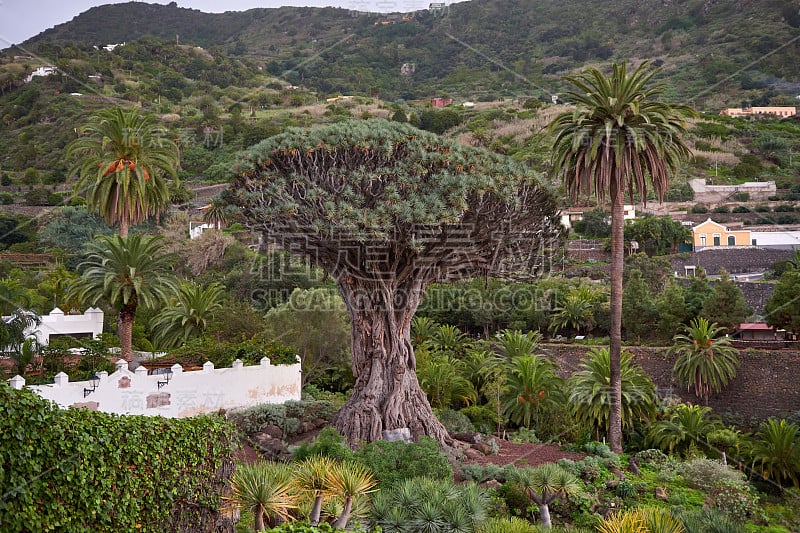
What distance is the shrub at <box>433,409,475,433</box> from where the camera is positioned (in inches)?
858

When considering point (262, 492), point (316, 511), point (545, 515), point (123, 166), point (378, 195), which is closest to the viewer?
point (262, 492)

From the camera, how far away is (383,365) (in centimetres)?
1870

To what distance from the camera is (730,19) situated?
11275 cm

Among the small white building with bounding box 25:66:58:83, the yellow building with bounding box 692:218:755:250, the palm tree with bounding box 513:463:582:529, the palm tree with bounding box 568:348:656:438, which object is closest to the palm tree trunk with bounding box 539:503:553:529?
the palm tree with bounding box 513:463:582:529

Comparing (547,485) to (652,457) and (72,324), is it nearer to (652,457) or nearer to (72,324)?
(652,457)

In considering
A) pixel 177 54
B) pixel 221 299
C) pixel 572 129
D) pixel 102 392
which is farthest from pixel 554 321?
pixel 177 54

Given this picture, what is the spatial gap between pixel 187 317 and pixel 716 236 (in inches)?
1743

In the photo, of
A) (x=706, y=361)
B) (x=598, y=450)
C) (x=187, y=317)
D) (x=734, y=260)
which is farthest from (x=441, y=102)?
(x=598, y=450)

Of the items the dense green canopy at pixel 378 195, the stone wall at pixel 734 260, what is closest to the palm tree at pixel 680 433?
the dense green canopy at pixel 378 195

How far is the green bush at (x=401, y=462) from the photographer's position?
1374 cm

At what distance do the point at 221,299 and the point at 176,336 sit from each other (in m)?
2.92

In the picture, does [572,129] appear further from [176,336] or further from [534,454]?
[176,336]

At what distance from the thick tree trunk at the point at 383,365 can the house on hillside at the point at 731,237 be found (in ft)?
143

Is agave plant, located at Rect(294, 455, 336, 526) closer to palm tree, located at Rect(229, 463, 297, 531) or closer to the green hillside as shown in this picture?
palm tree, located at Rect(229, 463, 297, 531)
